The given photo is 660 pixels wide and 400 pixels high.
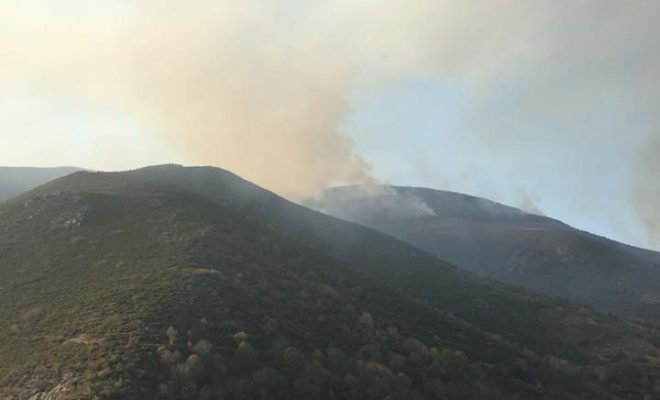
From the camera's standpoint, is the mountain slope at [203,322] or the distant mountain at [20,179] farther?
the distant mountain at [20,179]

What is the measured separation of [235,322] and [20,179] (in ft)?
511

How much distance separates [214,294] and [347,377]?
13.1m

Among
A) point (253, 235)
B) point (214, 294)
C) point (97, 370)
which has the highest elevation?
point (253, 235)

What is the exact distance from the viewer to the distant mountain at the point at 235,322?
33281 millimetres

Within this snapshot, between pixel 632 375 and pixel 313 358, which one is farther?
pixel 632 375

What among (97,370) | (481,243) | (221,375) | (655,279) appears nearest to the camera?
(97,370)

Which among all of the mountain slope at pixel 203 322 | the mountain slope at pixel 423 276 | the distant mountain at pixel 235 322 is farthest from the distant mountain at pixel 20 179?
the mountain slope at pixel 203 322

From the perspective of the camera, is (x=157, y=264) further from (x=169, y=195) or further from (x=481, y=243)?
(x=481, y=243)

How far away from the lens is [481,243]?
15725cm

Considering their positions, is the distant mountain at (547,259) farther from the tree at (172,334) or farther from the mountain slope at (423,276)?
the tree at (172,334)

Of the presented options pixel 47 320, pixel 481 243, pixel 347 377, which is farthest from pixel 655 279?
pixel 47 320

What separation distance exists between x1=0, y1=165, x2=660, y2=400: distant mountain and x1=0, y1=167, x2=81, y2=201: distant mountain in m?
75.1

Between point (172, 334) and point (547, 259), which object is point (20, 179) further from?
point (172, 334)

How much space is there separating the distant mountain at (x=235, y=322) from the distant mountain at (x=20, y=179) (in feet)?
246
